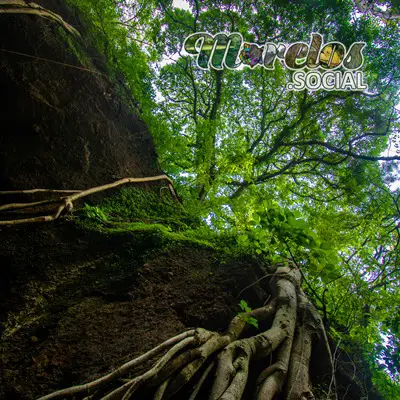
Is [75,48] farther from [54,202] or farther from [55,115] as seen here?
[54,202]

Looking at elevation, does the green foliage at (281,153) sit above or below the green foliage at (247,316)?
above

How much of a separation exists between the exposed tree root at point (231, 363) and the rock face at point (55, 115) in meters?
2.57

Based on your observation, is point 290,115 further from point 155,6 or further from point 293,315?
point 293,315

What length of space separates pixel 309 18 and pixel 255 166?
4.37 meters

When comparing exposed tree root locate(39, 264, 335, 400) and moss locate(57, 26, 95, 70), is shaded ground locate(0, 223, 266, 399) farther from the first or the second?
moss locate(57, 26, 95, 70)

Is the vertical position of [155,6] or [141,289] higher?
[155,6]

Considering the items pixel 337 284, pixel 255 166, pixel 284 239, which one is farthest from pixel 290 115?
pixel 284 239

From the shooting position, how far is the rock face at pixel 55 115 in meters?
3.30

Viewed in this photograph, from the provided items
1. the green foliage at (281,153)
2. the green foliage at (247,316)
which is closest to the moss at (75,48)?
the green foliage at (281,153)

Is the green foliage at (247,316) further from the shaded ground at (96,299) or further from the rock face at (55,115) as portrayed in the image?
the rock face at (55,115)

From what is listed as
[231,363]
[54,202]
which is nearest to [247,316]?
[231,363]

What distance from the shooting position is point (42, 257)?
2572 millimetres

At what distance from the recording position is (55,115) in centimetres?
369

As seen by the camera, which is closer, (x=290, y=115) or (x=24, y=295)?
(x=24, y=295)
